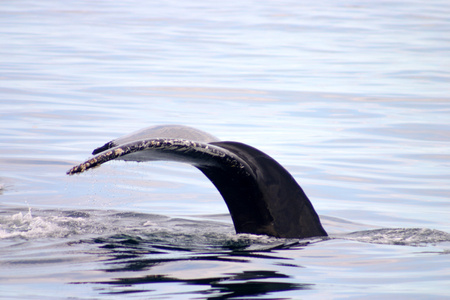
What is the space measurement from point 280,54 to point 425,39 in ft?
21.6

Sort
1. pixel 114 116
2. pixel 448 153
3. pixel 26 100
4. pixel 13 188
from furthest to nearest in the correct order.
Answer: pixel 26 100
pixel 114 116
pixel 448 153
pixel 13 188

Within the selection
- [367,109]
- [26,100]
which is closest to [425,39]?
[367,109]

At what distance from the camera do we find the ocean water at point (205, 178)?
549 centimetres

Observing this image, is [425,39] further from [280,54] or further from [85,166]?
[85,166]

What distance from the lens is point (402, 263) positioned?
238 inches

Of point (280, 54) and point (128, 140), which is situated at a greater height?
point (280, 54)

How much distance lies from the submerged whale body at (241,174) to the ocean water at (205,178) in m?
0.17

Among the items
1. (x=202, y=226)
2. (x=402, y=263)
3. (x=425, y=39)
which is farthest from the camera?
(x=425, y=39)

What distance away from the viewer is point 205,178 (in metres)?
11.1

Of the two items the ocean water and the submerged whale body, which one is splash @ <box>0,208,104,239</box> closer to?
the ocean water

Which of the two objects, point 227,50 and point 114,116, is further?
point 227,50

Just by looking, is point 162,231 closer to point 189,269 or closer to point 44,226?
point 44,226

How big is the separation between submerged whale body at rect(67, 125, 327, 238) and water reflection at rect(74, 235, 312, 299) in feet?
0.61

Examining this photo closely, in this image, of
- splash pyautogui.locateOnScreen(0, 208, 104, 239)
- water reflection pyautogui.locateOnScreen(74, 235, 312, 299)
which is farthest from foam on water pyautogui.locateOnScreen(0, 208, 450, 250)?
water reflection pyautogui.locateOnScreen(74, 235, 312, 299)
